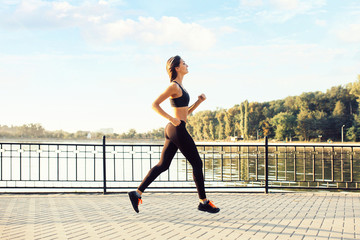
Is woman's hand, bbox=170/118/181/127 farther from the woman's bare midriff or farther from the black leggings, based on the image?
the woman's bare midriff

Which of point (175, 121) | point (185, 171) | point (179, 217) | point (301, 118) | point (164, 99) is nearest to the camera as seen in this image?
point (175, 121)

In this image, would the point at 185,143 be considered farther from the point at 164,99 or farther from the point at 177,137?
the point at 164,99

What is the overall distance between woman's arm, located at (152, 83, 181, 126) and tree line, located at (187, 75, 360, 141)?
275ft

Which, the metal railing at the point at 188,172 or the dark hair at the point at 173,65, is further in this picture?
the metal railing at the point at 188,172

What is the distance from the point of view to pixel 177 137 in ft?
14.8

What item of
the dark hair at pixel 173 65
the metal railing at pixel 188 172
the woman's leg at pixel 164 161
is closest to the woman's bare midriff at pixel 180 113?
the woman's leg at pixel 164 161

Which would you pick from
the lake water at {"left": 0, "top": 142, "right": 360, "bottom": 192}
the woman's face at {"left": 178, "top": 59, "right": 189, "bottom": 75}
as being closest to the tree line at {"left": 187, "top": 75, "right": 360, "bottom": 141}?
the lake water at {"left": 0, "top": 142, "right": 360, "bottom": 192}

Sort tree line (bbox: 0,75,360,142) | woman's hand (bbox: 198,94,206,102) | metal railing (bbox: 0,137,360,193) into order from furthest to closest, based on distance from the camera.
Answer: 1. tree line (bbox: 0,75,360,142)
2. metal railing (bbox: 0,137,360,193)
3. woman's hand (bbox: 198,94,206,102)

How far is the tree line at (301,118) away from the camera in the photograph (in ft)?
302

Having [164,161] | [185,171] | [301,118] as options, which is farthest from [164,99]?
[301,118]

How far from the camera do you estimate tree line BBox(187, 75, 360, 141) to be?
9219cm

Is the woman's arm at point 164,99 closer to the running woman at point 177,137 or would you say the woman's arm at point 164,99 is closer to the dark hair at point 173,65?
the running woman at point 177,137

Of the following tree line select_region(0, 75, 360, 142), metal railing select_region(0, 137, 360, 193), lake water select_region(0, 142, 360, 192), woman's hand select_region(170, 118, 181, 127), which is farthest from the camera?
tree line select_region(0, 75, 360, 142)

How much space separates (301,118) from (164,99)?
93174 millimetres
